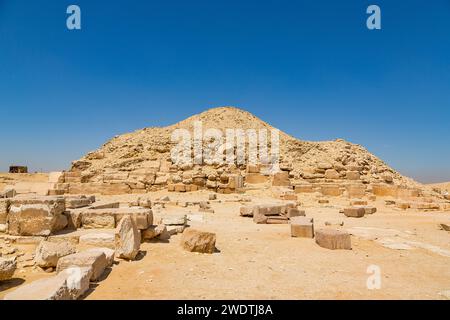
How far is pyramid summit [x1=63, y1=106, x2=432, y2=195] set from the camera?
18766 mm

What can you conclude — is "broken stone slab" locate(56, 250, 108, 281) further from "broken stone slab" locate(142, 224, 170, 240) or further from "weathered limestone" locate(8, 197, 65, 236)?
"weathered limestone" locate(8, 197, 65, 236)

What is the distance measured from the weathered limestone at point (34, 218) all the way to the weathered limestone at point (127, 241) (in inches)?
75.2

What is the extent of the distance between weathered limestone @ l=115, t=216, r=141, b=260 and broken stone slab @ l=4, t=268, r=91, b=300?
111cm

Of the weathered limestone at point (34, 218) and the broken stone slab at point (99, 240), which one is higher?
the weathered limestone at point (34, 218)

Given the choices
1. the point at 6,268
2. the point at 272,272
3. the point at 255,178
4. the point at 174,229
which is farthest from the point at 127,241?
the point at 255,178

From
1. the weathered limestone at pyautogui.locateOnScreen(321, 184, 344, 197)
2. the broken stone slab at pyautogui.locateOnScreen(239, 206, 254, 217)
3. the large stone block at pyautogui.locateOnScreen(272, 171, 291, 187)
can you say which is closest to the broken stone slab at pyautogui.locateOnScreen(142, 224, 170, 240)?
the broken stone slab at pyautogui.locateOnScreen(239, 206, 254, 217)

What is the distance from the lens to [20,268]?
4.37 m

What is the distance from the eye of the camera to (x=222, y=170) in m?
20.7

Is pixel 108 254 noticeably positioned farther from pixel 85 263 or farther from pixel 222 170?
pixel 222 170

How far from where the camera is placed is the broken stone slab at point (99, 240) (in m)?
5.45

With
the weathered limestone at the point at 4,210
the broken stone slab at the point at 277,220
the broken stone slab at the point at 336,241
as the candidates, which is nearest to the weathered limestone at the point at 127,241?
the weathered limestone at the point at 4,210

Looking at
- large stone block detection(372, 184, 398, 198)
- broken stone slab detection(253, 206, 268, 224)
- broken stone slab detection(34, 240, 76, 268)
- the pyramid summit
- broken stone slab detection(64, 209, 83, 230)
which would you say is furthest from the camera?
the pyramid summit

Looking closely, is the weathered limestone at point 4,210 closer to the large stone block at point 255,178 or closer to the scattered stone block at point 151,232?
the scattered stone block at point 151,232
